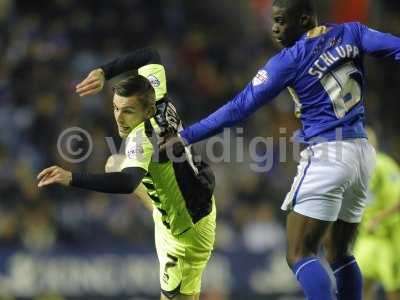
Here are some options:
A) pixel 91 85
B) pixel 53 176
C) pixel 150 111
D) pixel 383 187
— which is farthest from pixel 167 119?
pixel 383 187

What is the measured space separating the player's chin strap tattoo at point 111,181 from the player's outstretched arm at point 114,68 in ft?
2.56

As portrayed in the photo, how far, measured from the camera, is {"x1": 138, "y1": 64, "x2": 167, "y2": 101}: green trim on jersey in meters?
5.84

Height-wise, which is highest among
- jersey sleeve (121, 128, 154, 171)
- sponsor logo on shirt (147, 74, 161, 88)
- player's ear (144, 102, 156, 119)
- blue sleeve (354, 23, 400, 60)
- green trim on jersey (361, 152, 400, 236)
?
blue sleeve (354, 23, 400, 60)

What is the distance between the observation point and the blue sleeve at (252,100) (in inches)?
203

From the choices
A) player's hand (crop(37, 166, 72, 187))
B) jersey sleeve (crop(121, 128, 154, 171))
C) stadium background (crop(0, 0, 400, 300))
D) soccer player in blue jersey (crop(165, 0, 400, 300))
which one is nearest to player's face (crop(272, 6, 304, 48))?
soccer player in blue jersey (crop(165, 0, 400, 300))

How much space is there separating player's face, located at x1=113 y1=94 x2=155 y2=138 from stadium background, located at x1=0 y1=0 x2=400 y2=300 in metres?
4.08

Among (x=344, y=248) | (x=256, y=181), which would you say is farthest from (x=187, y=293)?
(x=256, y=181)

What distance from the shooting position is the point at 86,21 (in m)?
13.4

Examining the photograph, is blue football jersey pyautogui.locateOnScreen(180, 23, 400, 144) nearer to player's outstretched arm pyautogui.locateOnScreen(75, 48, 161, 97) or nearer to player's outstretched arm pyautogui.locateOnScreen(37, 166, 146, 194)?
player's outstretched arm pyautogui.locateOnScreen(37, 166, 146, 194)

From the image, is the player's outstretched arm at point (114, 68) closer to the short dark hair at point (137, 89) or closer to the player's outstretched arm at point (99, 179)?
the short dark hair at point (137, 89)

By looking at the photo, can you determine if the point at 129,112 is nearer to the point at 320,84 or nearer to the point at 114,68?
the point at 114,68

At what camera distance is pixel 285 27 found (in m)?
5.32

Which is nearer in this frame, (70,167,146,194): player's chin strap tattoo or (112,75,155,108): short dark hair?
(70,167,146,194): player's chin strap tattoo
